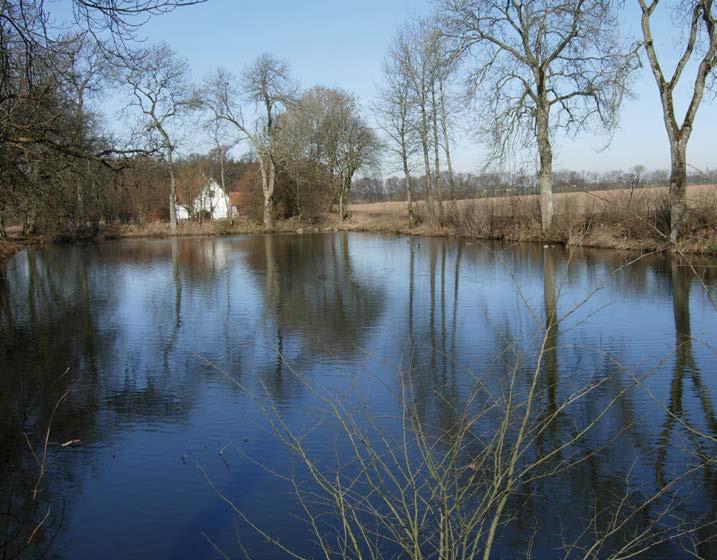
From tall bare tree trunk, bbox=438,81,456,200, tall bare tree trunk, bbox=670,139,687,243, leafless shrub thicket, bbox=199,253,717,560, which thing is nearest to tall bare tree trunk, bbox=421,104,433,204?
tall bare tree trunk, bbox=438,81,456,200

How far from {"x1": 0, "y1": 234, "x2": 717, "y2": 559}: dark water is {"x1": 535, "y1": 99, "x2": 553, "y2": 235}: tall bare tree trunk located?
8531 millimetres

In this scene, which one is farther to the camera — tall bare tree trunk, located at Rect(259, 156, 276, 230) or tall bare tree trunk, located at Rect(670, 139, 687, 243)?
tall bare tree trunk, located at Rect(259, 156, 276, 230)

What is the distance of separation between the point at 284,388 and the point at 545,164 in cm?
1884

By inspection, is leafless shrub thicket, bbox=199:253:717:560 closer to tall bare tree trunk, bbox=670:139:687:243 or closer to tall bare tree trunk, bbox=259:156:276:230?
tall bare tree trunk, bbox=670:139:687:243

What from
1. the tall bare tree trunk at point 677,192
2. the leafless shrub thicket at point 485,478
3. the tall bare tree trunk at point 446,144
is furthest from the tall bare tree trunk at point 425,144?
the leafless shrub thicket at point 485,478

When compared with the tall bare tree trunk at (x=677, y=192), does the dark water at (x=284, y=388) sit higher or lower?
lower

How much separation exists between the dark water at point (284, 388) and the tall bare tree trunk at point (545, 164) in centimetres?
853

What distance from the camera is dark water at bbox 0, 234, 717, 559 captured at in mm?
4277

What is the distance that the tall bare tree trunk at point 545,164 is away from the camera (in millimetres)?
22703

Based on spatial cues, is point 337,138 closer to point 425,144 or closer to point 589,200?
point 425,144

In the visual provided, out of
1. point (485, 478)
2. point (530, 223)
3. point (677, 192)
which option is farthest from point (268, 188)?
point (485, 478)

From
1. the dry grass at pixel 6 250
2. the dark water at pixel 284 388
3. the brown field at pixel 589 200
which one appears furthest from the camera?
the dry grass at pixel 6 250

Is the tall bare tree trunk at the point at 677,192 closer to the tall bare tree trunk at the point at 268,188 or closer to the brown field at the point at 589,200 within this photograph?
the brown field at the point at 589,200

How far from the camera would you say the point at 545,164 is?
23.3 m
